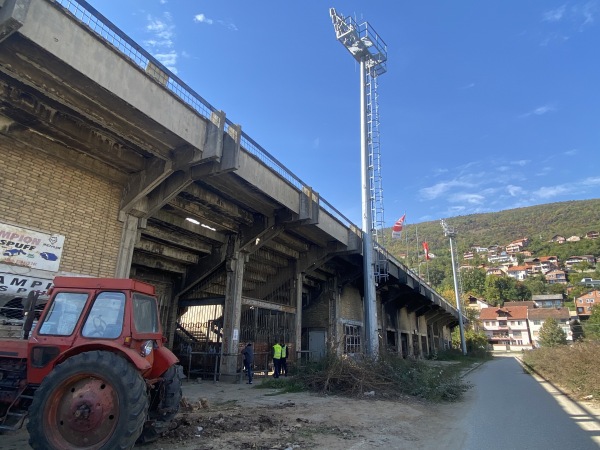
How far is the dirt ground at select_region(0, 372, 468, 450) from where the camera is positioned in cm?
611

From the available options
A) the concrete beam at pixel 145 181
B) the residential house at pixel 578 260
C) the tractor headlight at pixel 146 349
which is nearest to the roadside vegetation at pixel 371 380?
the concrete beam at pixel 145 181

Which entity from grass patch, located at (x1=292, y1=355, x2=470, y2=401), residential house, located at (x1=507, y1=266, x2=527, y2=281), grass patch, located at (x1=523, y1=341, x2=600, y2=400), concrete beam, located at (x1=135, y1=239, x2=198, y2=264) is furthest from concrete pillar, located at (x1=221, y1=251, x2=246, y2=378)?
residential house, located at (x1=507, y1=266, x2=527, y2=281)

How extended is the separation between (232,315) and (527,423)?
1148 cm

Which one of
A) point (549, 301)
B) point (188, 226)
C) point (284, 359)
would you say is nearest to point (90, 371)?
point (188, 226)

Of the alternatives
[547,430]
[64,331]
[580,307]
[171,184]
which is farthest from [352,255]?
[580,307]

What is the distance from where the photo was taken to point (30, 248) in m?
9.59

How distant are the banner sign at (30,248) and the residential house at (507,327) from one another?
109 m

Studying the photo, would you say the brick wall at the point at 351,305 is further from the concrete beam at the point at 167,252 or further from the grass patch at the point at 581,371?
the grass patch at the point at 581,371

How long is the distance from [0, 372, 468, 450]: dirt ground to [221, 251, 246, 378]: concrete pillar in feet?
13.9

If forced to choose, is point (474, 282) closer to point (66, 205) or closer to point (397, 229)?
point (397, 229)

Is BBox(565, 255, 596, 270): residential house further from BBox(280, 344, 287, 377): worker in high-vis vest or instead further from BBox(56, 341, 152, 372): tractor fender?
BBox(56, 341, 152, 372): tractor fender

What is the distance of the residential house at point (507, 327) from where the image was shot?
10288cm

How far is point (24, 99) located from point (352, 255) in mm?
17955

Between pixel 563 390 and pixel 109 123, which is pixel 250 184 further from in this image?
pixel 563 390
